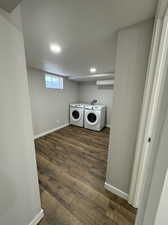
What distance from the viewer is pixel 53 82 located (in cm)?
337

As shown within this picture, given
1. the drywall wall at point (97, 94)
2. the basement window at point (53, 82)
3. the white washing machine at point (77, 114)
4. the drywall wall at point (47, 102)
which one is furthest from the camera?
the drywall wall at point (97, 94)

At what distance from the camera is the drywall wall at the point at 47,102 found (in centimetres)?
273

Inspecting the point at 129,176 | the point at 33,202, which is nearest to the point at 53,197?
the point at 33,202

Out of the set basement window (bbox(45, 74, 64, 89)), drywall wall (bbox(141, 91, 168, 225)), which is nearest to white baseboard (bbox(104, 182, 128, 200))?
drywall wall (bbox(141, 91, 168, 225))

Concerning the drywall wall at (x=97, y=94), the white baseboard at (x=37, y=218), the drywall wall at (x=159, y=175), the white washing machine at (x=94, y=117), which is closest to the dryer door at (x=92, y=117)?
the white washing machine at (x=94, y=117)

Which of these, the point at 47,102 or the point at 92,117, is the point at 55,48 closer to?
the point at 47,102

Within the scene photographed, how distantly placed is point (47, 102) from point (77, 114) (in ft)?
4.29

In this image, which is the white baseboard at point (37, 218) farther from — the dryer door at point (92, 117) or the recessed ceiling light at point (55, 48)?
the dryer door at point (92, 117)

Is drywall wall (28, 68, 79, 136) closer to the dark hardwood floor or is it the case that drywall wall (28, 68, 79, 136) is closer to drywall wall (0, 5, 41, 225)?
the dark hardwood floor

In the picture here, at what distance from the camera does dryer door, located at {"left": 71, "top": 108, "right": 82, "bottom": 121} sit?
383cm

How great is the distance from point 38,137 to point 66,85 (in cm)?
→ 220

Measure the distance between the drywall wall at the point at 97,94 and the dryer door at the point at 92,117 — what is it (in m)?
0.75

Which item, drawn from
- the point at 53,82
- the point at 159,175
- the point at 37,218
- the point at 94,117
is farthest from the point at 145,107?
the point at 53,82

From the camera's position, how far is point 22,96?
75cm
